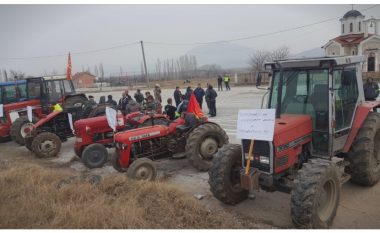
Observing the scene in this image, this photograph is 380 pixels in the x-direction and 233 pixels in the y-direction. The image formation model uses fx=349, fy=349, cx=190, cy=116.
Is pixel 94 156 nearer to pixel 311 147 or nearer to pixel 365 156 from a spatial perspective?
pixel 311 147

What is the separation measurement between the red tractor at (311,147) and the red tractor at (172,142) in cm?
200

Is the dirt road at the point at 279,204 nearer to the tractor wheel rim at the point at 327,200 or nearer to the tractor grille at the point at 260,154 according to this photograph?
the tractor wheel rim at the point at 327,200

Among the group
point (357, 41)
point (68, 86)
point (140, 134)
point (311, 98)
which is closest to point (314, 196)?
point (311, 98)

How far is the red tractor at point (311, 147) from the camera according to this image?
184 inches

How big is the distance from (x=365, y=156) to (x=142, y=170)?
13.2ft

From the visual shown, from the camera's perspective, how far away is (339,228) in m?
4.83

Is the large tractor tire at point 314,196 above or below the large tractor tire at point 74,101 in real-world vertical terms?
below

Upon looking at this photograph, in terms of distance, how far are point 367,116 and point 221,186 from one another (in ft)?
9.89

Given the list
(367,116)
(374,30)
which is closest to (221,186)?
(367,116)

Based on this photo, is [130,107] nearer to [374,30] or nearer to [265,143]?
[265,143]

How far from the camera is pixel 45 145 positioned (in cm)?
1012

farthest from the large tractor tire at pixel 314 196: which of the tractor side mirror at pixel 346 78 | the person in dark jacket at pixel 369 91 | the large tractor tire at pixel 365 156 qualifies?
the person in dark jacket at pixel 369 91

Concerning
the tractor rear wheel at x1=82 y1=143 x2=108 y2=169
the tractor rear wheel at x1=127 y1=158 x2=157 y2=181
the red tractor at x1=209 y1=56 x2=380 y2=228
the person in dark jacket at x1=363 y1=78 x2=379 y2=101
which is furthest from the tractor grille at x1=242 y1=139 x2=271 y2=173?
the person in dark jacket at x1=363 y1=78 x2=379 y2=101

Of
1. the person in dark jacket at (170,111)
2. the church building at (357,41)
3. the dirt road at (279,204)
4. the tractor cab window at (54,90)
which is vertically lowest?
the dirt road at (279,204)
